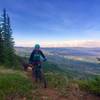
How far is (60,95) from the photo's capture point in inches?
526

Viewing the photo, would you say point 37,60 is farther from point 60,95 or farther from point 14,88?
point 60,95

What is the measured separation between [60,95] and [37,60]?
3173mm

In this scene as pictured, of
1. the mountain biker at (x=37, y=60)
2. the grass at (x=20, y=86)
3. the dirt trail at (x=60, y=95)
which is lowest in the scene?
the dirt trail at (x=60, y=95)

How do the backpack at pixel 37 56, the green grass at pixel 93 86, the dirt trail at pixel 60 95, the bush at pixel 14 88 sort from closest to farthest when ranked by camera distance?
the bush at pixel 14 88
the dirt trail at pixel 60 95
the green grass at pixel 93 86
the backpack at pixel 37 56

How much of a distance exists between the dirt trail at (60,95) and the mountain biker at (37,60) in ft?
4.84

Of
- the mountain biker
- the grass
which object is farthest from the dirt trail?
the mountain biker

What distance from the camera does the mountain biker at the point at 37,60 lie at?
15.8m

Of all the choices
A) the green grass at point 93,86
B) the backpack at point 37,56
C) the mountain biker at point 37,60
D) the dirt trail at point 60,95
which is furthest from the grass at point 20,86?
the backpack at point 37,56

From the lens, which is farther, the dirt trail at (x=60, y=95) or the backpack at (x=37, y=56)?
the backpack at (x=37, y=56)

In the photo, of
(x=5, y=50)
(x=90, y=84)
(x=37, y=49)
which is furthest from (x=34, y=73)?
(x=5, y=50)

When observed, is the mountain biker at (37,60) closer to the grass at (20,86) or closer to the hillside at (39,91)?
the hillside at (39,91)

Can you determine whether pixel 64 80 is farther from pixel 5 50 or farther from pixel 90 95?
pixel 5 50

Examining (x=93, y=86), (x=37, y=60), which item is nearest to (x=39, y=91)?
(x=37, y=60)

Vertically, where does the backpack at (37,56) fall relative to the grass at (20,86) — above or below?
above
